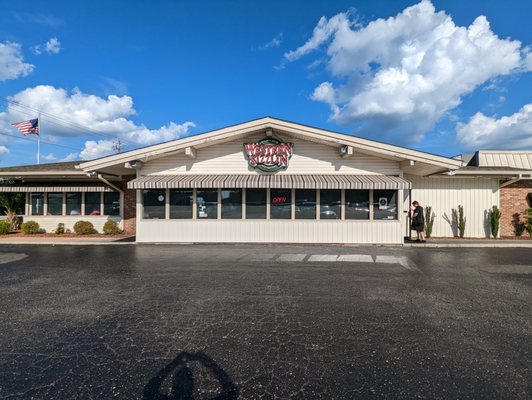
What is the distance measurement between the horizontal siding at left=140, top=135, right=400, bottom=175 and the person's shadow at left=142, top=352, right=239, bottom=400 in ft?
31.7

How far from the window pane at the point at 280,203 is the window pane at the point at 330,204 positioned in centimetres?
130

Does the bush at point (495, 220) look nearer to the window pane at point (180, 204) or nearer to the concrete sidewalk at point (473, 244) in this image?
the concrete sidewalk at point (473, 244)

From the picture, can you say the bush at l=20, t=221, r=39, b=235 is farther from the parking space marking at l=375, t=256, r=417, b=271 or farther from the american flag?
the parking space marking at l=375, t=256, r=417, b=271

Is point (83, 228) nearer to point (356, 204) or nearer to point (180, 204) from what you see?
point (180, 204)

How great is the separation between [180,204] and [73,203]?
22.9ft

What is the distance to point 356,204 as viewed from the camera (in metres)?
12.3

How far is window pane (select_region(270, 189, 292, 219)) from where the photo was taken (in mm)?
12398

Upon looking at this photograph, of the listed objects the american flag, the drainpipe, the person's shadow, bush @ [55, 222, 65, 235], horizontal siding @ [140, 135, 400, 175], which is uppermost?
the american flag

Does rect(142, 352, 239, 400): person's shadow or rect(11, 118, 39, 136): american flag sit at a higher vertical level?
rect(11, 118, 39, 136): american flag

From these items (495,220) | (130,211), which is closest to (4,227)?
(130,211)

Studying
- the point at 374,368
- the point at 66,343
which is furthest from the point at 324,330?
the point at 66,343

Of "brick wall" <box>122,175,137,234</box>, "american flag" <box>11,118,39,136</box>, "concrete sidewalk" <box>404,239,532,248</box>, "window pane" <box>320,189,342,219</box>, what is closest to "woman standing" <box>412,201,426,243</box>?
"concrete sidewalk" <box>404,239,532,248</box>

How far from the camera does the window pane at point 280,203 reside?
1240cm

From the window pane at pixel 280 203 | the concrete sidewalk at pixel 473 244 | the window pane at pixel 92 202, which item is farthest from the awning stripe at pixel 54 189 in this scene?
the concrete sidewalk at pixel 473 244
